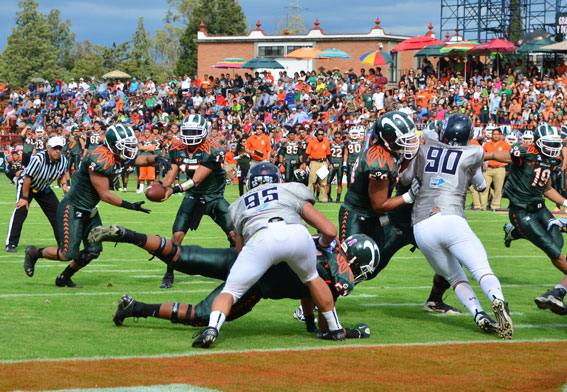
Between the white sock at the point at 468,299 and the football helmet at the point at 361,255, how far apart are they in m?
0.82

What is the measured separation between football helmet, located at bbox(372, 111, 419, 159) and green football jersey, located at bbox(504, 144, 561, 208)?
2.17 m

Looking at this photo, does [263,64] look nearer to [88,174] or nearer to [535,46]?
[535,46]

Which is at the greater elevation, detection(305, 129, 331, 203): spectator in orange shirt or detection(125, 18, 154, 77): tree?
detection(125, 18, 154, 77): tree

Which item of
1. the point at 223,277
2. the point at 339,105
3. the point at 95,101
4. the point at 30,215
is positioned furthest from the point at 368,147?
the point at 95,101

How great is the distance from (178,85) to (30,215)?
69.0 ft

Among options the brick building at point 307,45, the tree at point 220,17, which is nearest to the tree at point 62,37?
the tree at point 220,17

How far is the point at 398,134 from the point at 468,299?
1411 mm

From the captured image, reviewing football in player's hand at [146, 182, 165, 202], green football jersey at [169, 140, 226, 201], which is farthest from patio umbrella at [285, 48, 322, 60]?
football in player's hand at [146, 182, 165, 202]

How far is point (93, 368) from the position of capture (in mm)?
5301

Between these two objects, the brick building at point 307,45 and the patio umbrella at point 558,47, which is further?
the brick building at point 307,45

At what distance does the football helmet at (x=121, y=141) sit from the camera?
8.45 meters

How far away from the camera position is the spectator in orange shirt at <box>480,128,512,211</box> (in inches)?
731

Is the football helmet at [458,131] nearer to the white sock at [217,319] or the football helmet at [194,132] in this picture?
the white sock at [217,319]

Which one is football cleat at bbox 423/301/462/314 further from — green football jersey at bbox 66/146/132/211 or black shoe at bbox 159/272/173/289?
green football jersey at bbox 66/146/132/211
